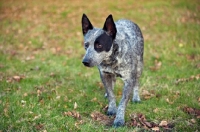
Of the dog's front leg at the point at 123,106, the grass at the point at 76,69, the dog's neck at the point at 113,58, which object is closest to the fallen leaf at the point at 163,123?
the grass at the point at 76,69

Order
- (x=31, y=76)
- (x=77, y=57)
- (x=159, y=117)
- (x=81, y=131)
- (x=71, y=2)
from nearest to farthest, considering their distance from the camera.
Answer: (x=81, y=131) < (x=159, y=117) < (x=31, y=76) < (x=77, y=57) < (x=71, y=2)

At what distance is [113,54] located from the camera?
614 cm

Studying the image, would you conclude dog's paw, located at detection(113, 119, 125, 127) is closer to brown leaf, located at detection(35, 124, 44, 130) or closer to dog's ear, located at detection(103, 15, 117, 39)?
brown leaf, located at detection(35, 124, 44, 130)

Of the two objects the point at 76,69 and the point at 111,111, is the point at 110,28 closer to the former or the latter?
the point at 111,111

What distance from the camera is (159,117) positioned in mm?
6414

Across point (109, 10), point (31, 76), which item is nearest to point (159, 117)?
point (31, 76)

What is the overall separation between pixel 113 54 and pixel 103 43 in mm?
387

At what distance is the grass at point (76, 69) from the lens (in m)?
6.40

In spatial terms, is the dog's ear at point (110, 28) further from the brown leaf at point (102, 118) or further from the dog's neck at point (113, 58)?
the brown leaf at point (102, 118)

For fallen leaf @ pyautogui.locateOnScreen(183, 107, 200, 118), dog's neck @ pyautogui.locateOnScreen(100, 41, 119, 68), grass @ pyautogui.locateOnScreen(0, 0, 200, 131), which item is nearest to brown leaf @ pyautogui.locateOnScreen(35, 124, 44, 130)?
grass @ pyautogui.locateOnScreen(0, 0, 200, 131)

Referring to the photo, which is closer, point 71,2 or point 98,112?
point 98,112

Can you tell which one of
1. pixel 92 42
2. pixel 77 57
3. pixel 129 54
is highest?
pixel 92 42

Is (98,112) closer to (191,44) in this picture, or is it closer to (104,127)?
(104,127)

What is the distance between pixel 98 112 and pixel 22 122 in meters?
1.55
